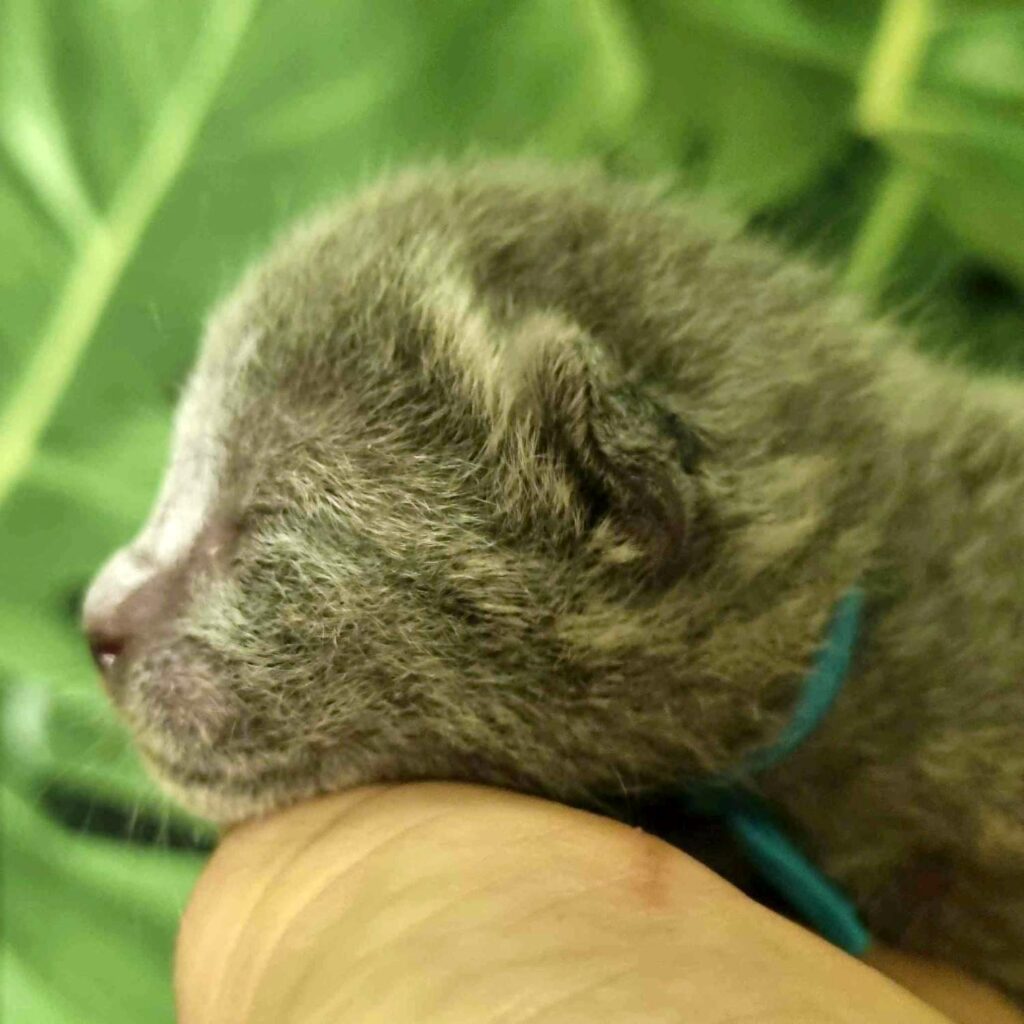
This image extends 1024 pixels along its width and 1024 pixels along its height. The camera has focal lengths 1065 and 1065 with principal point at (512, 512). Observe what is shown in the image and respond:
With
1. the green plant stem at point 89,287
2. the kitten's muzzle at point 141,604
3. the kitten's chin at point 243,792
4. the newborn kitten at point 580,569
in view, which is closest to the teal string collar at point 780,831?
the newborn kitten at point 580,569

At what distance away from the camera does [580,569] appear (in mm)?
841

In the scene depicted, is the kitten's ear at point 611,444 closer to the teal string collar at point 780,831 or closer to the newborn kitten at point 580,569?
the newborn kitten at point 580,569

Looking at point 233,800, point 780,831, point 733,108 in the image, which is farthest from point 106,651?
point 733,108

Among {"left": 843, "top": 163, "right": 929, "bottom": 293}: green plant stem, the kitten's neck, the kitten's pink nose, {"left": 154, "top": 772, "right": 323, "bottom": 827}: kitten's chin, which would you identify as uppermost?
{"left": 843, "top": 163, "right": 929, "bottom": 293}: green plant stem

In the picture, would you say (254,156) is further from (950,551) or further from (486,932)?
(486,932)

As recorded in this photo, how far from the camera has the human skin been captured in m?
0.64

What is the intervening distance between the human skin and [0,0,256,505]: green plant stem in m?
0.90

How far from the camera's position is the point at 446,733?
33.9 inches

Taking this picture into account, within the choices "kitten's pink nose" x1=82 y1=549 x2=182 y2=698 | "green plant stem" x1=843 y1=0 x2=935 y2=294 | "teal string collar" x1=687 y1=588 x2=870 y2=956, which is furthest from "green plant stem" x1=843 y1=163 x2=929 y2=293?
"kitten's pink nose" x1=82 y1=549 x2=182 y2=698

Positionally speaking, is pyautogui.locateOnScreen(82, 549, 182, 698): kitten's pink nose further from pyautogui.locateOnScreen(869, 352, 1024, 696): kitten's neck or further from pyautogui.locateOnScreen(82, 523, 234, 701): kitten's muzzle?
pyautogui.locateOnScreen(869, 352, 1024, 696): kitten's neck

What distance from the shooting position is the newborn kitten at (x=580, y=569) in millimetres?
843

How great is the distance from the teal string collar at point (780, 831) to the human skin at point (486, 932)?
0.11 metres

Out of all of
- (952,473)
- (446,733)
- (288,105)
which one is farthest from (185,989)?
(288,105)

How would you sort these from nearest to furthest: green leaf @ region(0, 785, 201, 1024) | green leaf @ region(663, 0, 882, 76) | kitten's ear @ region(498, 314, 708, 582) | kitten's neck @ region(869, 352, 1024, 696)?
kitten's ear @ region(498, 314, 708, 582) → kitten's neck @ region(869, 352, 1024, 696) → green leaf @ region(0, 785, 201, 1024) → green leaf @ region(663, 0, 882, 76)
